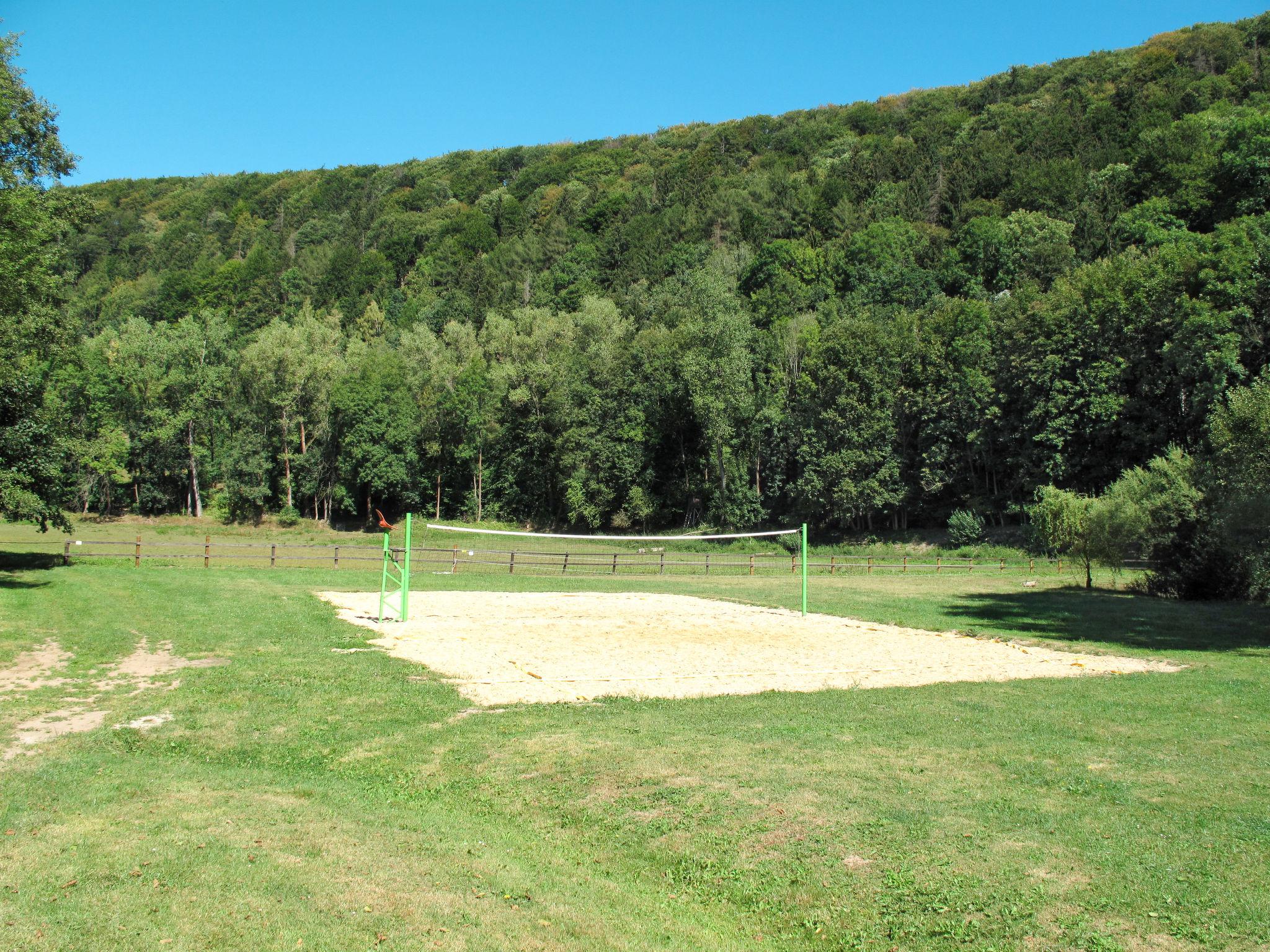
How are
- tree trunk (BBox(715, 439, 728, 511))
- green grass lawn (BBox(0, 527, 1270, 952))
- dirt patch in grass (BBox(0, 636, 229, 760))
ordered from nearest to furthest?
green grass lawn (BBox(0, 527, 1270, 952))
dirt patch in grass (BBox(0, 636, 229, 760))
tree trunk (BBox(715, 439, 728, 511))

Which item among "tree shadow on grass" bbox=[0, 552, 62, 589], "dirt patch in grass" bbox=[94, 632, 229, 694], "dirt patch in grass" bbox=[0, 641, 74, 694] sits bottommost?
"dirt patch in grass" bbox=[94, 632, 229, 694]

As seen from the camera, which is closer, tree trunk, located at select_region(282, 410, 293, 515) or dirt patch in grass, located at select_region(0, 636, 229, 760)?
dirt patch in grass, located at select_region(0, 636, 229, 760)

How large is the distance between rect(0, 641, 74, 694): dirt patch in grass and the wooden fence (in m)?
16.5

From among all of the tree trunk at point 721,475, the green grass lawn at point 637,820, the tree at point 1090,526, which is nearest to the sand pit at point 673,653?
the green grass lawn at point 637,820

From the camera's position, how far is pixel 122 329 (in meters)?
62.3

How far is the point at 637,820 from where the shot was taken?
21.6 ft

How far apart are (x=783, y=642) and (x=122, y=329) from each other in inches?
2437

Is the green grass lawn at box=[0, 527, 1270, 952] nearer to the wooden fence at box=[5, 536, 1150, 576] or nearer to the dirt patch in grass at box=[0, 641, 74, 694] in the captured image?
the dirt patch in grass at box=[0, 641, 74, 694]

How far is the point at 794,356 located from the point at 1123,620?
4023 centimetres

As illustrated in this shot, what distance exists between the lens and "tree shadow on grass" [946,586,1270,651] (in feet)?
59.8

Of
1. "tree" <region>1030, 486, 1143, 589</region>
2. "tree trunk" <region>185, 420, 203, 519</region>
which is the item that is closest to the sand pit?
"tree" <region>1030, 486, 1143, 589</region>

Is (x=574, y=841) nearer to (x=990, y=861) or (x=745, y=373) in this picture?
(x=990, y=861)

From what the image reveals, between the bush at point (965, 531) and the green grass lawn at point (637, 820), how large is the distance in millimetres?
36237

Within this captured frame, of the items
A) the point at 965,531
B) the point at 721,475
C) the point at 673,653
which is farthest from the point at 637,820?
the point at 721,475
